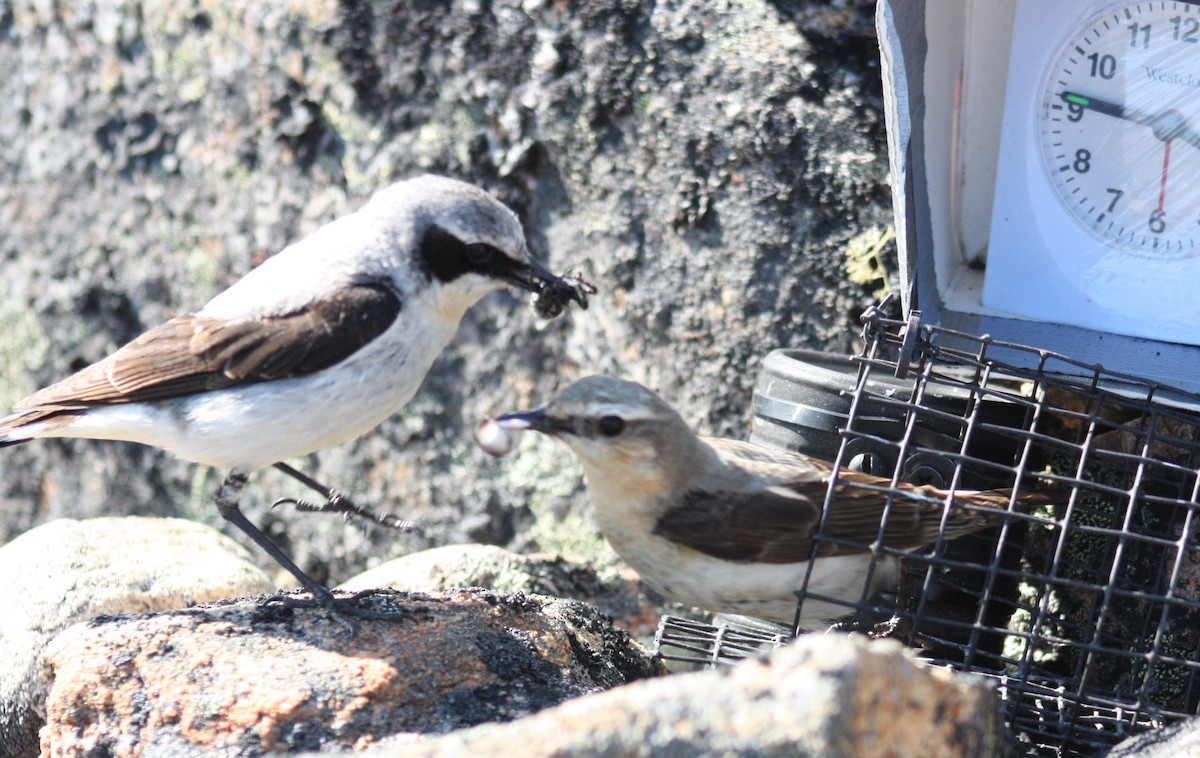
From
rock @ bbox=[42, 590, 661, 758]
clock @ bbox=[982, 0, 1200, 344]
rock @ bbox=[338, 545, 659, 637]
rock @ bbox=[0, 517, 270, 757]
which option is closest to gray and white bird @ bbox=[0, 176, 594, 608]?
rock @ bbox=[42, 590, 661, 758]

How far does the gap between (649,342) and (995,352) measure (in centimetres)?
156

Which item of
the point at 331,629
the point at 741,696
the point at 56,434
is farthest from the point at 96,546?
the point at 741,696

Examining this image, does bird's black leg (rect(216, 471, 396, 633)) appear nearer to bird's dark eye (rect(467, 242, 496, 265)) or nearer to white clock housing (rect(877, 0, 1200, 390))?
bird's dark eye (rect(467, 242, 496, 265))

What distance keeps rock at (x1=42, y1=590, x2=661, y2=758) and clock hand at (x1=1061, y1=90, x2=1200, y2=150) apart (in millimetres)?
2334

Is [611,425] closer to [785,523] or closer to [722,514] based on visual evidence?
[722,514]

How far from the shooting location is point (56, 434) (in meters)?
4.21

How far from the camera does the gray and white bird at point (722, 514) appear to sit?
3.79 metres

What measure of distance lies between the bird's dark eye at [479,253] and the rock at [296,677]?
1101mm

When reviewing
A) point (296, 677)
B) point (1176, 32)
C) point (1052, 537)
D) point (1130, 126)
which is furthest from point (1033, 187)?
point (296, 677)

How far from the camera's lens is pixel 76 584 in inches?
175

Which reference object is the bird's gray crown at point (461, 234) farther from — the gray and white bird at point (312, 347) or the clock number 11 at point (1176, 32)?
the clock number 11 at point (1176, 32)

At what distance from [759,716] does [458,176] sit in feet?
13.2

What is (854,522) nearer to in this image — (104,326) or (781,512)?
(781,512)

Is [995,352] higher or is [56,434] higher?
[995,352]
